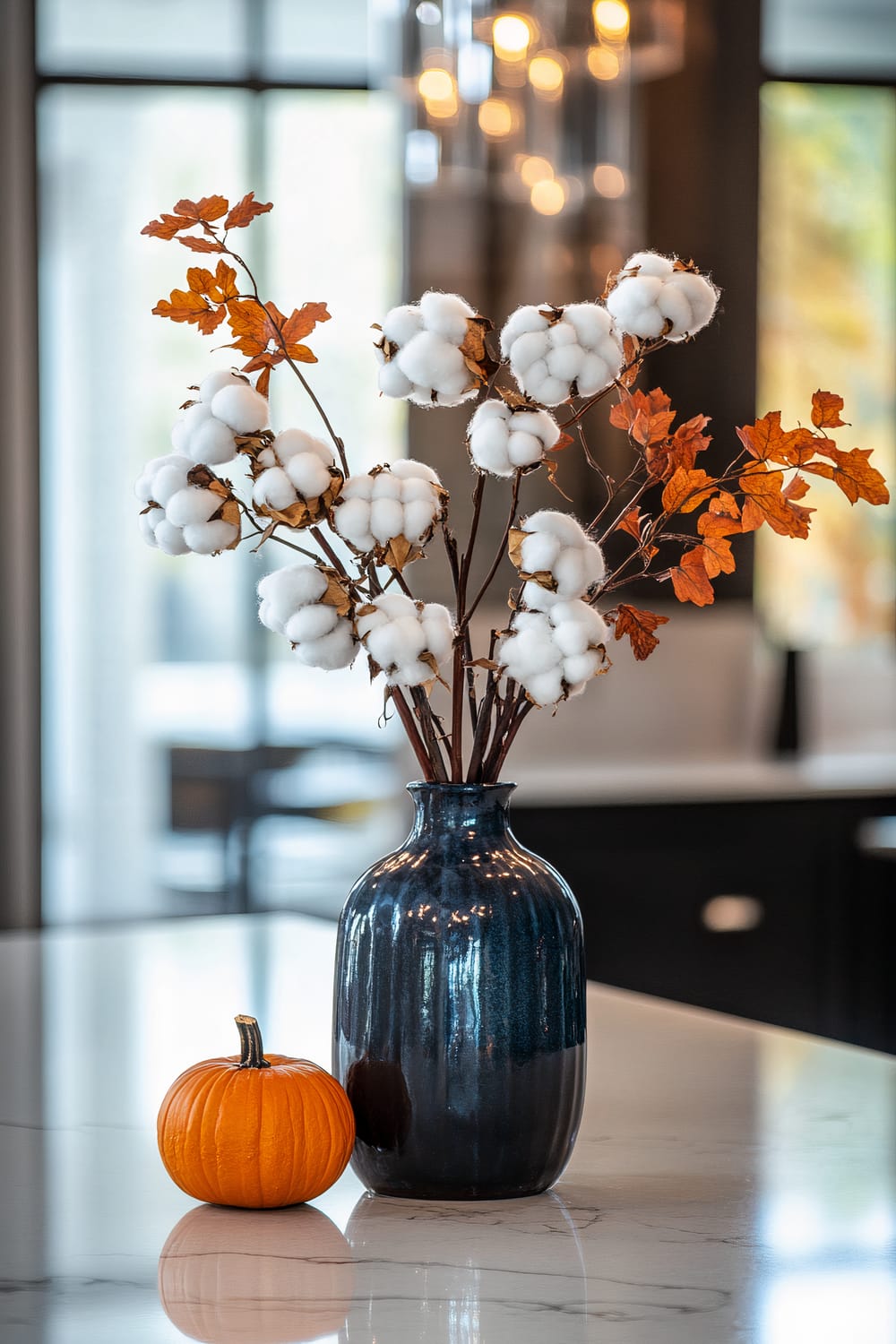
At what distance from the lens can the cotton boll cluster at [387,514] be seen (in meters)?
0.99

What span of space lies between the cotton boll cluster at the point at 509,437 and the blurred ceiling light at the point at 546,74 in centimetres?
185

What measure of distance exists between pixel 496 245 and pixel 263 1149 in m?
2.96

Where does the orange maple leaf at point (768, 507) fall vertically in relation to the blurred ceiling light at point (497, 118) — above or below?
below

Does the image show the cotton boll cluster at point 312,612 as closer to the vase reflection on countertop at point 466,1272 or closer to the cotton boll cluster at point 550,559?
the cotton boll cluster at point 550,559

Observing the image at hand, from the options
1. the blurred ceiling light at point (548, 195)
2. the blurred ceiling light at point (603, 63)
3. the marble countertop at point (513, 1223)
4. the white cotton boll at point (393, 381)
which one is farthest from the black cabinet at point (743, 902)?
the white cotton boll at point (393, 381)

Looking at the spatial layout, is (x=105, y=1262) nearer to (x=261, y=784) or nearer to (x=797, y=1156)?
(x=797, y=1156)

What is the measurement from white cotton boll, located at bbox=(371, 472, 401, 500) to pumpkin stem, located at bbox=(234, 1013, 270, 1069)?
32cm

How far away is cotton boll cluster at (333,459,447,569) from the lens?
994mm

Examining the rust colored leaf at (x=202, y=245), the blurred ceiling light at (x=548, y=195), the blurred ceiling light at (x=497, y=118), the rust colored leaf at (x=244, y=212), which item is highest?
the blurred ceiling light at (x=497, y=118)

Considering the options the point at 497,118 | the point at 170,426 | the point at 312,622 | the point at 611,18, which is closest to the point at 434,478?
the point at 312,622

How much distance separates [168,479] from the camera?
3.28 feet

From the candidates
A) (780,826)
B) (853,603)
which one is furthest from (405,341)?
(853,603)

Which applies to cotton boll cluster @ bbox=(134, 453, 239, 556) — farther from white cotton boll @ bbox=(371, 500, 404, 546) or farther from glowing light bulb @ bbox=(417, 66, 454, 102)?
glowing light bulb @ bbox=(417, 66, 454, 102)

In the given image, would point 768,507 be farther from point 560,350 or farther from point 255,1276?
point 255,1276
